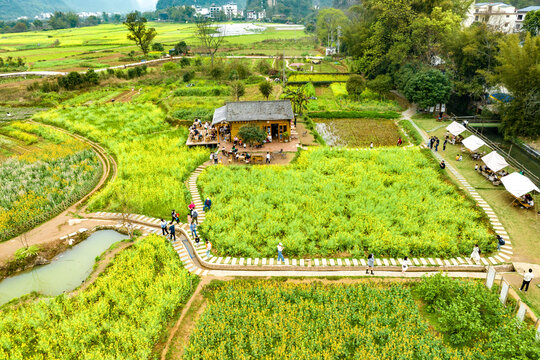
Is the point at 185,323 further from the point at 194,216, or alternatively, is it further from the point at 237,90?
the point at 237,90

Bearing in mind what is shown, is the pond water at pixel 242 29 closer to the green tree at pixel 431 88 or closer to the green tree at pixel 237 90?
the green tree at pixel 237 90

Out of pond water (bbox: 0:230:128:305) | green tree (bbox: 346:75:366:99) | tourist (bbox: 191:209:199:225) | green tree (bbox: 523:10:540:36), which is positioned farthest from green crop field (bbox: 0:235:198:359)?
green tree (bbox: 523:10:540:36)

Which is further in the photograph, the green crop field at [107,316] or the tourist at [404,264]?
the tourist at [404,264]

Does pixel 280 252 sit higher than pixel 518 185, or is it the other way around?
pixel 518 185

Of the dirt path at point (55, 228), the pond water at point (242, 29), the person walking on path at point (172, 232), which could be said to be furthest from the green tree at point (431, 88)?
the pond water at point (242, 29)

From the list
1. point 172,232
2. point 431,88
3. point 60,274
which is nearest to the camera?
point 60,274

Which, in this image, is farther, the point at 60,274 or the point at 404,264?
the point at 60,274

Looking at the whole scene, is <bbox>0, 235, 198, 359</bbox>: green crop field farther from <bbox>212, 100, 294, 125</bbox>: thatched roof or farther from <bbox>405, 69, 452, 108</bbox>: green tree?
<bbox>405, 69, 452, 108</bbox>: green tree

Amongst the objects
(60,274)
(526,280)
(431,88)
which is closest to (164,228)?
(60,274)
